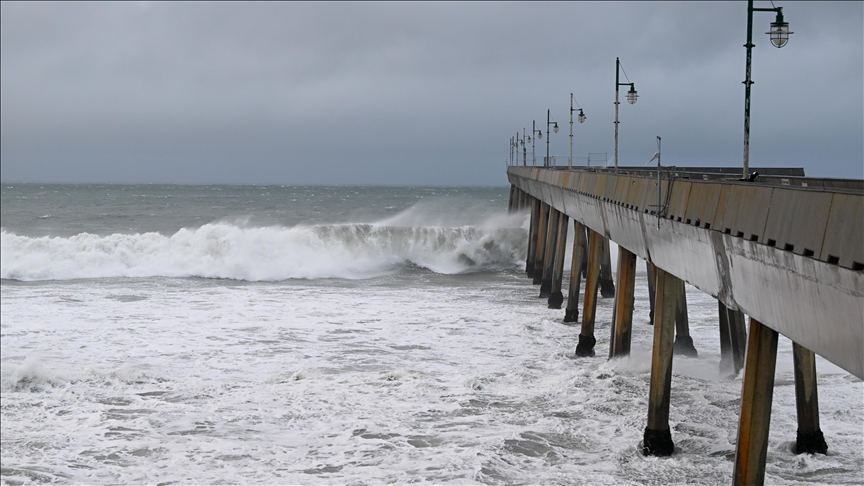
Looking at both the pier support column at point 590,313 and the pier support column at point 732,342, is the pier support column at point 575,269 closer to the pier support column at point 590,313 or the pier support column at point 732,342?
the pier support column at point 590,313

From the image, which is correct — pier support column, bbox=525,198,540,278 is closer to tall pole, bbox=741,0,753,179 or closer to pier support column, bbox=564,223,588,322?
pier support column, bbox=564,223,588,322

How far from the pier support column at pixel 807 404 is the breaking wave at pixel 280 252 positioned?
22723mm

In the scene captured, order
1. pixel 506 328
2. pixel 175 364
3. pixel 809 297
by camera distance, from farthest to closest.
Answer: pixel 506 328, pixel 175 364, pixel 809 297

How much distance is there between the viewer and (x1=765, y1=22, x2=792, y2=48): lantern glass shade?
897 cm

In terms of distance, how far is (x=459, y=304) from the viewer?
24.3 m

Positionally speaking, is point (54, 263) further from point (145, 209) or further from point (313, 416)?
point (145, 209)

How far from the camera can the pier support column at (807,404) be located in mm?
9383

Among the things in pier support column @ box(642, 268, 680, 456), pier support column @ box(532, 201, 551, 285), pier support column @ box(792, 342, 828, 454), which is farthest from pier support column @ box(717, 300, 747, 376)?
pier support column @ box(532, 201, 551, 285)

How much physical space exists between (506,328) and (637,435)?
8.91 metres

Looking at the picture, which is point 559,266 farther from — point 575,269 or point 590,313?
point 590,313

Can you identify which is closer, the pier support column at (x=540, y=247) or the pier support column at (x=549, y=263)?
the pier support column at (x=549, y=263)

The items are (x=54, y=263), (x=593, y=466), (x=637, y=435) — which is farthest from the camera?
(x=54, y=263)

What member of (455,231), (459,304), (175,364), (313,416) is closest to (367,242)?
(455,231)

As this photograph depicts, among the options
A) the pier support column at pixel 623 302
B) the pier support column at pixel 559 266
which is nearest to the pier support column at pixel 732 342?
the pier support column at pixel 623 302
